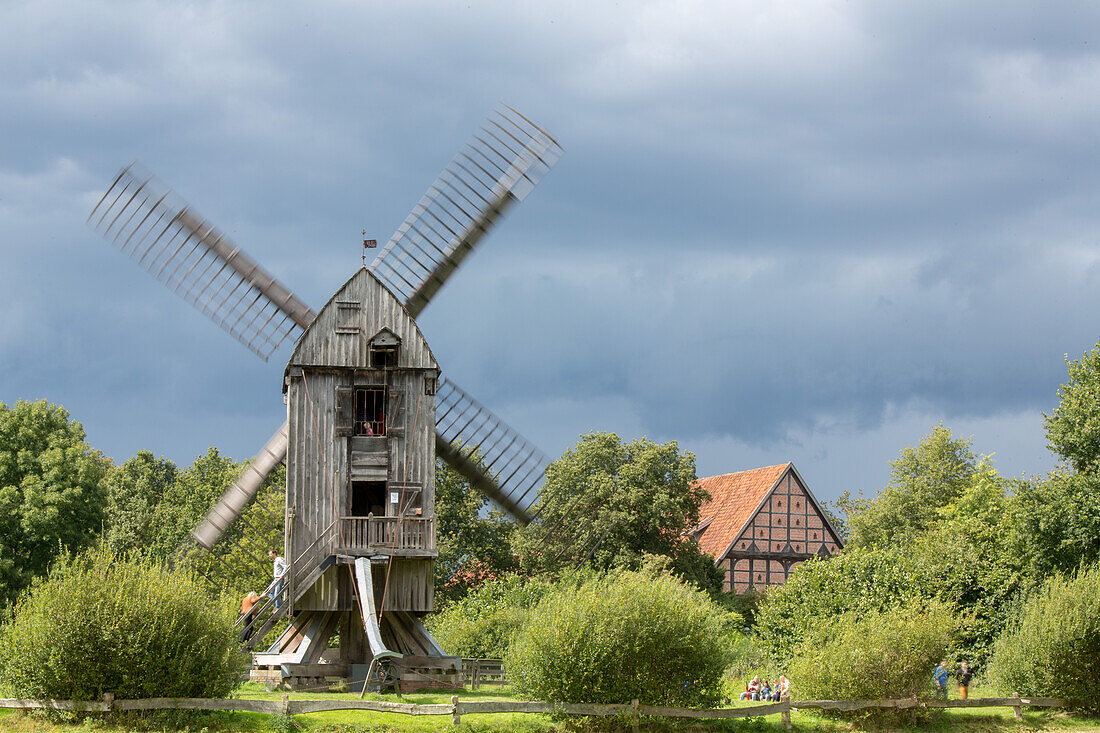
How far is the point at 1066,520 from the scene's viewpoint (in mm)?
27688

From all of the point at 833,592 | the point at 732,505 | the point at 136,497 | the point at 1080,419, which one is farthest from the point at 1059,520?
the point at 136,497

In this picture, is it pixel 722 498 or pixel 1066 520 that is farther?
pixel 722 498

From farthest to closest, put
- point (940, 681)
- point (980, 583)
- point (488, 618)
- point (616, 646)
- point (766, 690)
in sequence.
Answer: point (488, 618) < point (980, 583) < point (766, 690) < point (940, 681) < point (616, 646)

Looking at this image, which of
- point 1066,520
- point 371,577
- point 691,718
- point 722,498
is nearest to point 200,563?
point 371,577

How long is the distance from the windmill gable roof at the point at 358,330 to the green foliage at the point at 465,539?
2115cm

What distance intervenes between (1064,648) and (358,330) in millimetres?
15903

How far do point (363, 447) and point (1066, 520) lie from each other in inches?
632

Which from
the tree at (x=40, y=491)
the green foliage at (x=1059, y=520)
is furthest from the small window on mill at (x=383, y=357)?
the tree at (x=40, y=491)

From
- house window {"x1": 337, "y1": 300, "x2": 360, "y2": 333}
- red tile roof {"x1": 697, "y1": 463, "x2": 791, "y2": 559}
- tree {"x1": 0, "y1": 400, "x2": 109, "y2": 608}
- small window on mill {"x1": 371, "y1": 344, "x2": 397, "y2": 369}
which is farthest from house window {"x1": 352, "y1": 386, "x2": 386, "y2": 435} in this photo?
red tile roof {"x1": 697, "y1": 463, "x2": 791, "y2": 559}

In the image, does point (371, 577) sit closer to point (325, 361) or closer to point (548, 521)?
point (325, 361)

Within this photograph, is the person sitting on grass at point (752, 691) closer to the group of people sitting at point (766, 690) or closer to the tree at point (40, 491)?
the group of people sitting at point (766, 690)

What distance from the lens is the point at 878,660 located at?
75.6ft

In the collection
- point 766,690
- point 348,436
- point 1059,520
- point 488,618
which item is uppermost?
point 348,436

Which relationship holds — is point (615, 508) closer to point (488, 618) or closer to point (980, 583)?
point (488, 618)
